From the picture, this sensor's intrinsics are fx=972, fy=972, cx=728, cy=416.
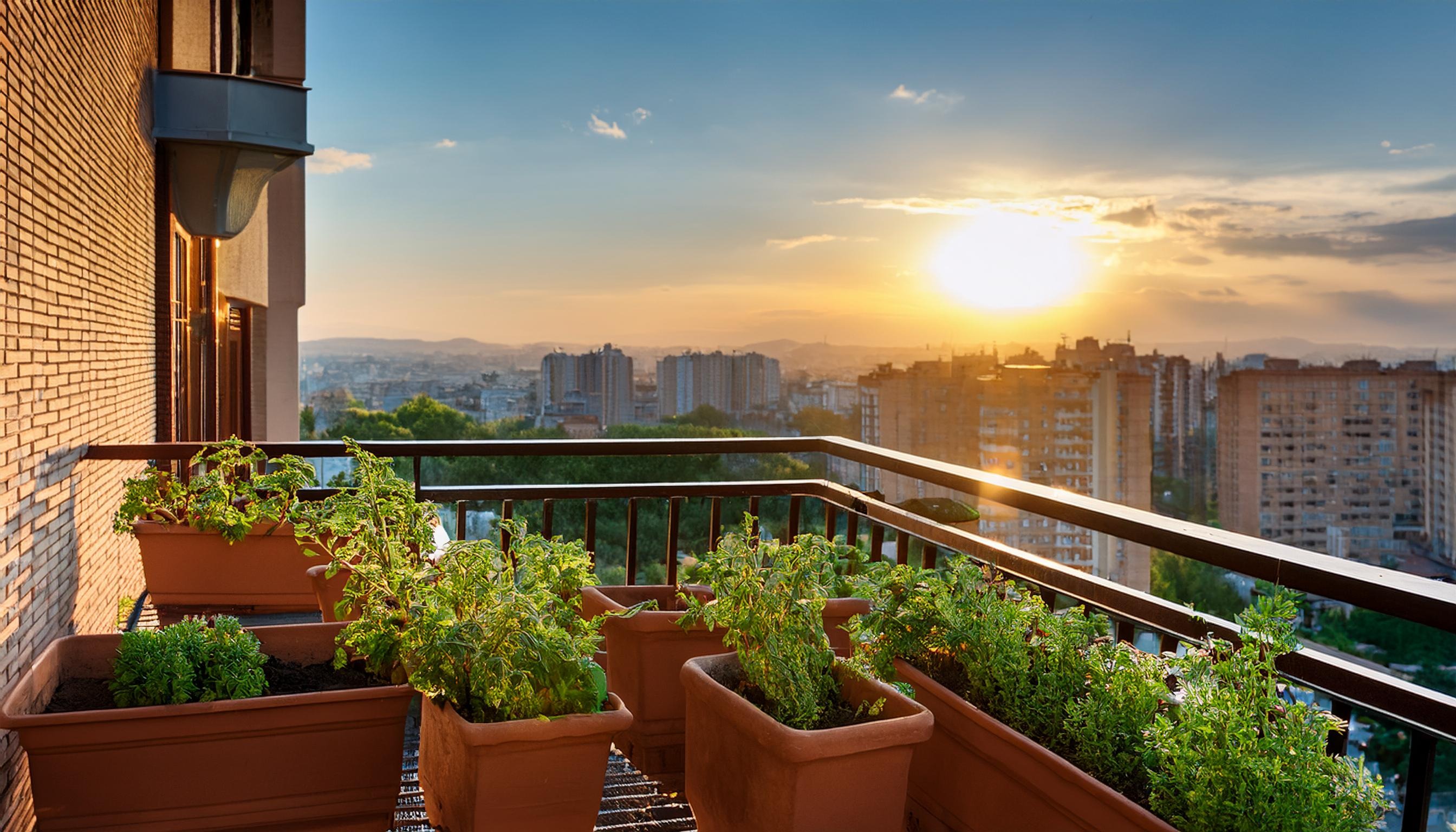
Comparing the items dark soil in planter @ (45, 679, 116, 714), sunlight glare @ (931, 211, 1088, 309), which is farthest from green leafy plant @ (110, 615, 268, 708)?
sunlight glare @ (931, 211, 1088, 309)

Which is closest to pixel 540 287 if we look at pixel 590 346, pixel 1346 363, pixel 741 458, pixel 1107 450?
pixel 590 346

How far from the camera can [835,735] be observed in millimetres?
1557

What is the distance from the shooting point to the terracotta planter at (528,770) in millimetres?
1675

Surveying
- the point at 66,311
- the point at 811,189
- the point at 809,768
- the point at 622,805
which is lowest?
the point at 622,805

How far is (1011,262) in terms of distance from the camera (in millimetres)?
29875

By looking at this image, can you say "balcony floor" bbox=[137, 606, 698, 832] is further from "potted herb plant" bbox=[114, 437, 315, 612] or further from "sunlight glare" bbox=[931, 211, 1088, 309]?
"sunlight glare" bbox=[931, 211, 1088, 309]

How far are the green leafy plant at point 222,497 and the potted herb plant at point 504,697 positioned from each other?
1257 millimetres

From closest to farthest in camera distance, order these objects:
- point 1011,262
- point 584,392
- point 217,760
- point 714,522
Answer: point 217,760, point 714,522, point 1011,262, point 584,392

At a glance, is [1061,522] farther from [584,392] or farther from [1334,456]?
[1334,456]

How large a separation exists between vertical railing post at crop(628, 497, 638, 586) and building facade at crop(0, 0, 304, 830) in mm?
1713

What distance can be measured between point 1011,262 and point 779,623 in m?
29.8

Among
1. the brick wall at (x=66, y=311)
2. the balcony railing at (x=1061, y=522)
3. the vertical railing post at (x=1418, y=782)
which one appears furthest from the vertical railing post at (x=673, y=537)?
the vertical railing post at (x=1418, y=782)

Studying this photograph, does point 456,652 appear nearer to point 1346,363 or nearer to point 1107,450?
point 1107,450

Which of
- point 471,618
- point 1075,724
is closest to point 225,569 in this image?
point 471,618
